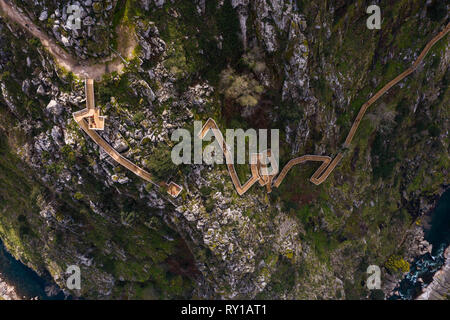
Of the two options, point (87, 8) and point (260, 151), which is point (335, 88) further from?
point (87, 8)

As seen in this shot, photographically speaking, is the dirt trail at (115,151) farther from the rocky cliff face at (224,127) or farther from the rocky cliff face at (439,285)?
the rocky cliff face at (439,285)

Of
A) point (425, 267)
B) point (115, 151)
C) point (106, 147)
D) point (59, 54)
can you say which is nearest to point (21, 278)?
point (106, 147)

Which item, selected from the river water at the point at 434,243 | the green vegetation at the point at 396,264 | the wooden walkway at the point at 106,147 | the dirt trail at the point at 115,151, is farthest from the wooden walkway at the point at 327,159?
the river water at the point at 434,243

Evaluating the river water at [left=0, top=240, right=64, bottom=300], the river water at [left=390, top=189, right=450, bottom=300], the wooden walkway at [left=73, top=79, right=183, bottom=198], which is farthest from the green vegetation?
the river water at [left=0, top=240, right=64, bottom=300]

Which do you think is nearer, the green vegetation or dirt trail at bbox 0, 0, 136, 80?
dirt trail at bbox 0, 0, 136, 80

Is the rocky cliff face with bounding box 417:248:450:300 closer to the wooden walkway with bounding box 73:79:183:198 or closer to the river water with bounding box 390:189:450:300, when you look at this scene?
the river water with bounding box 390:189:450:300

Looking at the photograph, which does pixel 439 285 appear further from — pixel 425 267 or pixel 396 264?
pixel 396 264
